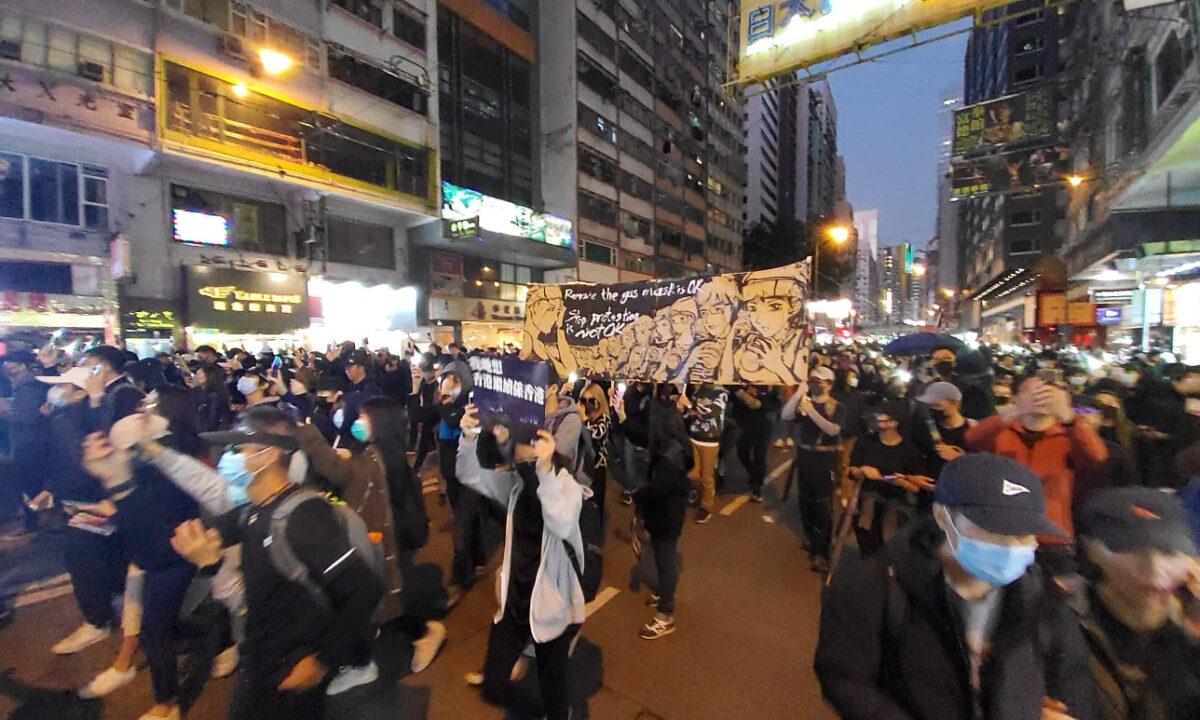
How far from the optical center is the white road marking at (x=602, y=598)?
436 cm

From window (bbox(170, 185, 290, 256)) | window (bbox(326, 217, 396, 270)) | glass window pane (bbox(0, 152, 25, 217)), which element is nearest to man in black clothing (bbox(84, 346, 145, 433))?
glass window pane (bbox(0, 152, 25, 217))

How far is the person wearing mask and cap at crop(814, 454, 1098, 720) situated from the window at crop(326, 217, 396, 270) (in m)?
22.9

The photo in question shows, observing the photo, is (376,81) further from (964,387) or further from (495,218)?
(964,387)

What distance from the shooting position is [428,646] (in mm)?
3719

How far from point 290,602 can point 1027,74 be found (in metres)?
65.6

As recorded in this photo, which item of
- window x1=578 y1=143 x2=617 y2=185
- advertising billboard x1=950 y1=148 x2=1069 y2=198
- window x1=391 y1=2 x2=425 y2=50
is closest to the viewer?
advertising billboard x1=950 y1=148 x2=1069 y2=198

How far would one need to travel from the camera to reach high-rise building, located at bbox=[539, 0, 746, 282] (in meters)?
35.0

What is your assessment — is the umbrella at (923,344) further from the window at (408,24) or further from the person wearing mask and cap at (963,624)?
the window at (408,24)

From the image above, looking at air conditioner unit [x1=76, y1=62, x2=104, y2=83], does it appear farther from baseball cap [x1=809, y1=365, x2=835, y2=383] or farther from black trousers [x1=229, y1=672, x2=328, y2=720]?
baseball cap [x1=809, y1=365, x2=835, y2=383]

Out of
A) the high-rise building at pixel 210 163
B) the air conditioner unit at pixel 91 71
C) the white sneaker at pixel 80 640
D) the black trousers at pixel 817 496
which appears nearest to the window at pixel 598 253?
the high-rise building at pixel 210 163

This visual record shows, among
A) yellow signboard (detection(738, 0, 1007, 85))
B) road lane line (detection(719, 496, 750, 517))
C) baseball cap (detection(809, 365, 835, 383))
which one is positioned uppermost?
yellow signboard (detection(738, 0, 1007, 85))

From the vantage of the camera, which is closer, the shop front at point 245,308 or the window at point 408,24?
the shop front at point 245,308

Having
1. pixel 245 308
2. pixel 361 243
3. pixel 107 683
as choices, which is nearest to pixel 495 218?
pixel 361 243

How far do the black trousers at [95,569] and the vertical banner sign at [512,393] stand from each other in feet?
8.12
